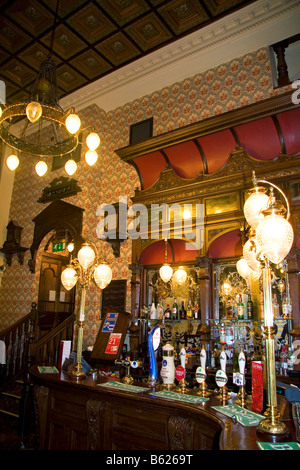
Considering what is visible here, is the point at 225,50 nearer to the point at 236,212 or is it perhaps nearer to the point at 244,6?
the point at 244,6

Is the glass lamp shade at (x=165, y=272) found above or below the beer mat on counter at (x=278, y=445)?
above

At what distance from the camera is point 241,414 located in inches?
92.4

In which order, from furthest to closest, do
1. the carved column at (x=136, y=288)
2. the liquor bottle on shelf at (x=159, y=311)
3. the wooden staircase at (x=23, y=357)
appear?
the carved column at (x=136, y=288)
the liquor bottle on shelf at (x=159, y=311)
the wooden staircase at (x=23, y=357)

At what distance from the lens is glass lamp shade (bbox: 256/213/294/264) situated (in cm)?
219

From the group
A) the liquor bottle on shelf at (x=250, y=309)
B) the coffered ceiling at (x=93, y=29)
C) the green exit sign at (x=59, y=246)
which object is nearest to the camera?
the liquor bottle on shelf at (x=250, y=309)

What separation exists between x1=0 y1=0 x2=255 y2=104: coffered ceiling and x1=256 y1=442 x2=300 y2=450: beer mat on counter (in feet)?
19.1

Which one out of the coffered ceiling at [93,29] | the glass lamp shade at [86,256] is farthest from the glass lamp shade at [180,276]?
the coffered ceiling at [93,29]

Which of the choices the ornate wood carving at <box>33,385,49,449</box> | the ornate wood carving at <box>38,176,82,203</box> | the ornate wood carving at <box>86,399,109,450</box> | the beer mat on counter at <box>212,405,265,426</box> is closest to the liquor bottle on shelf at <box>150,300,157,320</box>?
the ornate wood carving at <box>33,385,49,449</box>

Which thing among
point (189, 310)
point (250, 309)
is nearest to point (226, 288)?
point (250, 309)

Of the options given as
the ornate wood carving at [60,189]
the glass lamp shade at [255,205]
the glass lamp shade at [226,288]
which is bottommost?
the glass lamp shade at [226,288]

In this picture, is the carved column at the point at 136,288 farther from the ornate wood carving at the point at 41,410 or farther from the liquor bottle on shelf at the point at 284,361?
the ornate wood carving at the point at 41,410

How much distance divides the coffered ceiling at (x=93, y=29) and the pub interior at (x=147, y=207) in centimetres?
3

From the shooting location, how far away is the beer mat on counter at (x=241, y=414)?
7.14 feet

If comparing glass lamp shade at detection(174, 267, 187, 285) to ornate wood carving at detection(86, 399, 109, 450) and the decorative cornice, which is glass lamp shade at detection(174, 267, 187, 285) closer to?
ornate wood carving at detection(86, 399, 109, 450)
